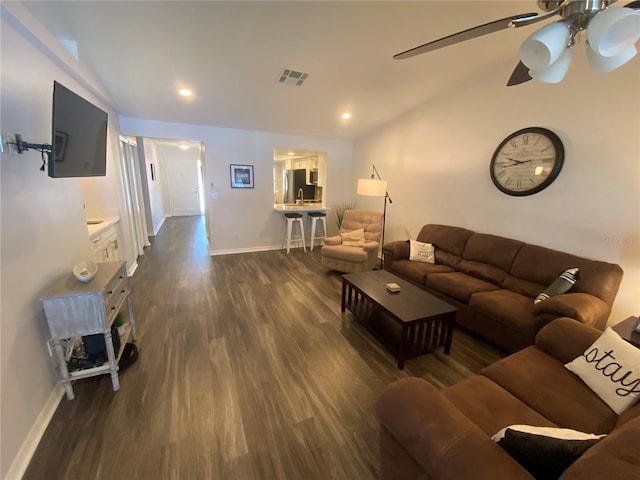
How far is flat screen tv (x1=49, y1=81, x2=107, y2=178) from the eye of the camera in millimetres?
1533

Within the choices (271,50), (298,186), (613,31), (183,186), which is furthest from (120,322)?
(183,186)

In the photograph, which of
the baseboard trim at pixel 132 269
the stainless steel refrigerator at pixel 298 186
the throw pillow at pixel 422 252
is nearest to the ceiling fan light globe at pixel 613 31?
the throw pillow at pixel 422 252

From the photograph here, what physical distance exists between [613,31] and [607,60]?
204 millimetres

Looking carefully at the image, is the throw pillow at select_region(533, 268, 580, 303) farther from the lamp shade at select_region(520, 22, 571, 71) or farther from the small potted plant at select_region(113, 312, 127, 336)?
the small potted plant at select_region(113, 312, 127, 336)

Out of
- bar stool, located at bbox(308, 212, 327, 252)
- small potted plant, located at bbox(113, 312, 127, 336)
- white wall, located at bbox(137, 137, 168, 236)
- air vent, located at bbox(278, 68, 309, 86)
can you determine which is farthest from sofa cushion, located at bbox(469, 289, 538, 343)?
white wall, located at bbox(137, 137, 168, 236)

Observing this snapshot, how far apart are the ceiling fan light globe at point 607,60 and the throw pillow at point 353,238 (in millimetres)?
3351

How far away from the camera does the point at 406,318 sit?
7.11 ft

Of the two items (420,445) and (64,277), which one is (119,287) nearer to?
(64,277)

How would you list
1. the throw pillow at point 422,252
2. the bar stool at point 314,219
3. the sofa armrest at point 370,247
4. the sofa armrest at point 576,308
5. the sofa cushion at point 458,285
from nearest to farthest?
the sofa armrest at point 576,308, the sofa cushion at point 458,285, the throw pillow at point 422,252, the sofa armrest at point 370,247, the bar stool at point 314,219

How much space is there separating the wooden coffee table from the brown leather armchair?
1.17 metres

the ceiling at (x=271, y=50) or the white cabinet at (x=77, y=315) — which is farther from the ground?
the ceiling at (x=271, y=50)

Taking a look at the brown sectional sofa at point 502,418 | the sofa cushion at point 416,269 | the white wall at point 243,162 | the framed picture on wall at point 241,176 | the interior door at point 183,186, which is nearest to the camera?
the brown sectional sofa at point 502,418

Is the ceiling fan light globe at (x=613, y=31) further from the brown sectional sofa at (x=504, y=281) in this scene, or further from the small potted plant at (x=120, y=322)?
the small potted plant at (x=120, y=322)

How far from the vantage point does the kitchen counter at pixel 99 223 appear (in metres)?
2.81
